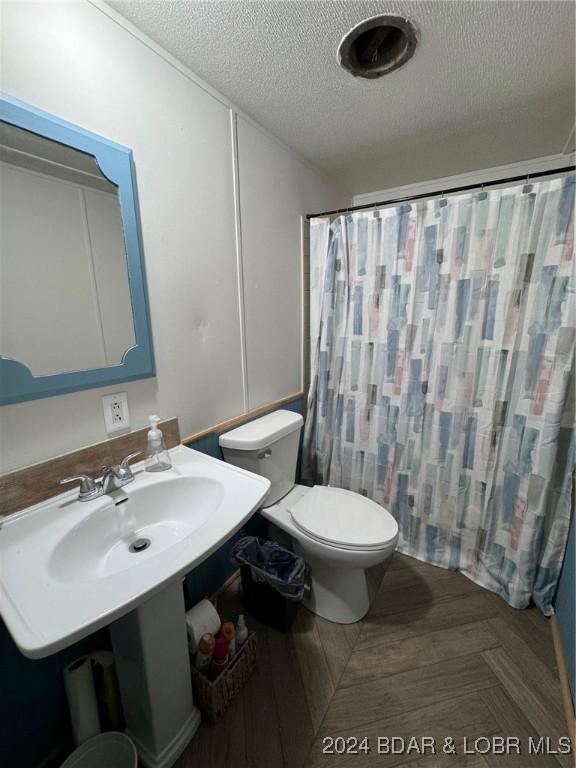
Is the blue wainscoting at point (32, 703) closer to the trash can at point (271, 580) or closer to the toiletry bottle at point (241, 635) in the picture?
the toiletry bottle at point (241, 635)

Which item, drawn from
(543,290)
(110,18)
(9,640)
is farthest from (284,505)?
(110,18)

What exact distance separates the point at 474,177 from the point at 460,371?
1.25 metres

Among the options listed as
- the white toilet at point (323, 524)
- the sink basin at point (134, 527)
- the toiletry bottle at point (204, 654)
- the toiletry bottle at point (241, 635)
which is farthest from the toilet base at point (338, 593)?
the sink basin at point (134, 527)

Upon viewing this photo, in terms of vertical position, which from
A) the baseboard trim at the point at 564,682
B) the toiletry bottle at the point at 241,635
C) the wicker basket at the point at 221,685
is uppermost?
the toiletry bottle at the point at 241,635

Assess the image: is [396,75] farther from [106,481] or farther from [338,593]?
[338,593]

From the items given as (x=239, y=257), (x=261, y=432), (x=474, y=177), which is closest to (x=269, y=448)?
(x=261, y=432)

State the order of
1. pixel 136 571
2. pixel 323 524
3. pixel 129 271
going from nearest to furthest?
pixel 136 571, pixel 129 271, pixel 323 524

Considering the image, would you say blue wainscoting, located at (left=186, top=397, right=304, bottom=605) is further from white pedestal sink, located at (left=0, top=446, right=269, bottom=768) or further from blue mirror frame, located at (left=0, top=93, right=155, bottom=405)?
blue mirror frame, located at (left=0, top=93, right=155, bottom=405)

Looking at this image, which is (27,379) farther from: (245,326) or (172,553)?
(245,326)

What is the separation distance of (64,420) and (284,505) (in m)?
0.99

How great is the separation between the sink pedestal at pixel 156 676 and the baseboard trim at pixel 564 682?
A: 124 cm

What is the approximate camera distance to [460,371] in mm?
1453

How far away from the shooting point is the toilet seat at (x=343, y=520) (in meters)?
1.22

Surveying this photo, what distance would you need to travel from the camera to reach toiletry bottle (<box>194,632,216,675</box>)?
1.04 metres
